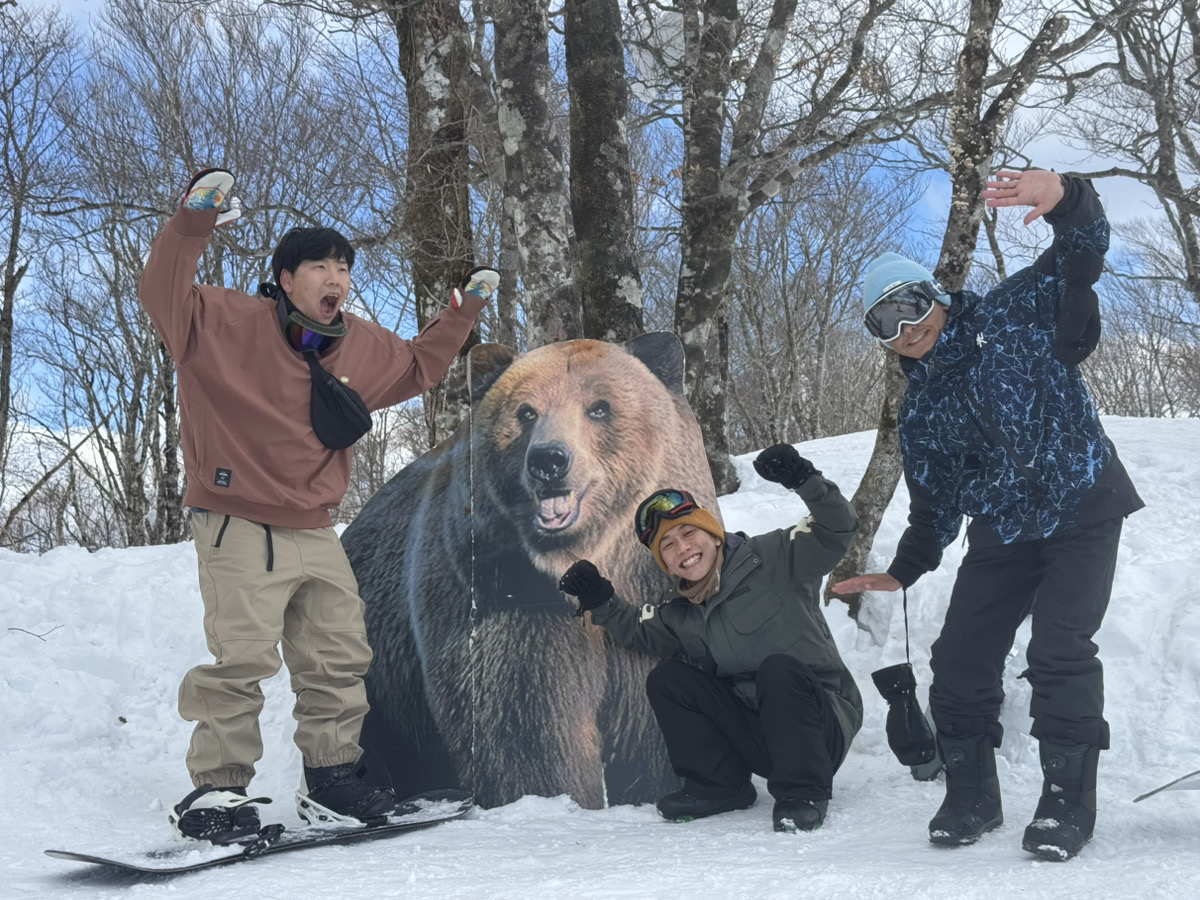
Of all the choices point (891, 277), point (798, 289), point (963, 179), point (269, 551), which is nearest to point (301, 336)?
point (269, 551)

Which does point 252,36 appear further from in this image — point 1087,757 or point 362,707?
point 1087,757

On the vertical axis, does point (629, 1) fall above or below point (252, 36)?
below

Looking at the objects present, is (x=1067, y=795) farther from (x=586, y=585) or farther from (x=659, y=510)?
A: (x=586, y=585)

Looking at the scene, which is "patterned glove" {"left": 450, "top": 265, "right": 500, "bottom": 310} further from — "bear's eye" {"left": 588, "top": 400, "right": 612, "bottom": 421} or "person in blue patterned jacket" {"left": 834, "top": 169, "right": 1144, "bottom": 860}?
"person in blue patterned jacket" {"left": 834, "top": 169, "right": 1144, "bottom": 860}

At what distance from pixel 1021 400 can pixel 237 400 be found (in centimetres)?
226

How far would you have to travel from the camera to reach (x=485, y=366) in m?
3.77

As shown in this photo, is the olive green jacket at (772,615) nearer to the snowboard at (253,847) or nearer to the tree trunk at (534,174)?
the snowboard at (253,847)

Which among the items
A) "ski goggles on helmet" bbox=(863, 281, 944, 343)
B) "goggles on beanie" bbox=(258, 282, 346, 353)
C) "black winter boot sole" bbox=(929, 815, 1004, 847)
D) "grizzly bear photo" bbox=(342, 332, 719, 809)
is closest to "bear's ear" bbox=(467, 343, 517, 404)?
"grizzly bear photo" bbox=(342, 332, 719, 809)

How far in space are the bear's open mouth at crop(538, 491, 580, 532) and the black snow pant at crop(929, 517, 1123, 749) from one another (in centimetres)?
137

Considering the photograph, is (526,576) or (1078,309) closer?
(1078,309)

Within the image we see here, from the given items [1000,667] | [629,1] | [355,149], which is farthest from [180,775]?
[629,1]

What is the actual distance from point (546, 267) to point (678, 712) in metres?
2.38

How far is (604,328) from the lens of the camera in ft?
15.6

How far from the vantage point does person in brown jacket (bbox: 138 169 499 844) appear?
2.83m
